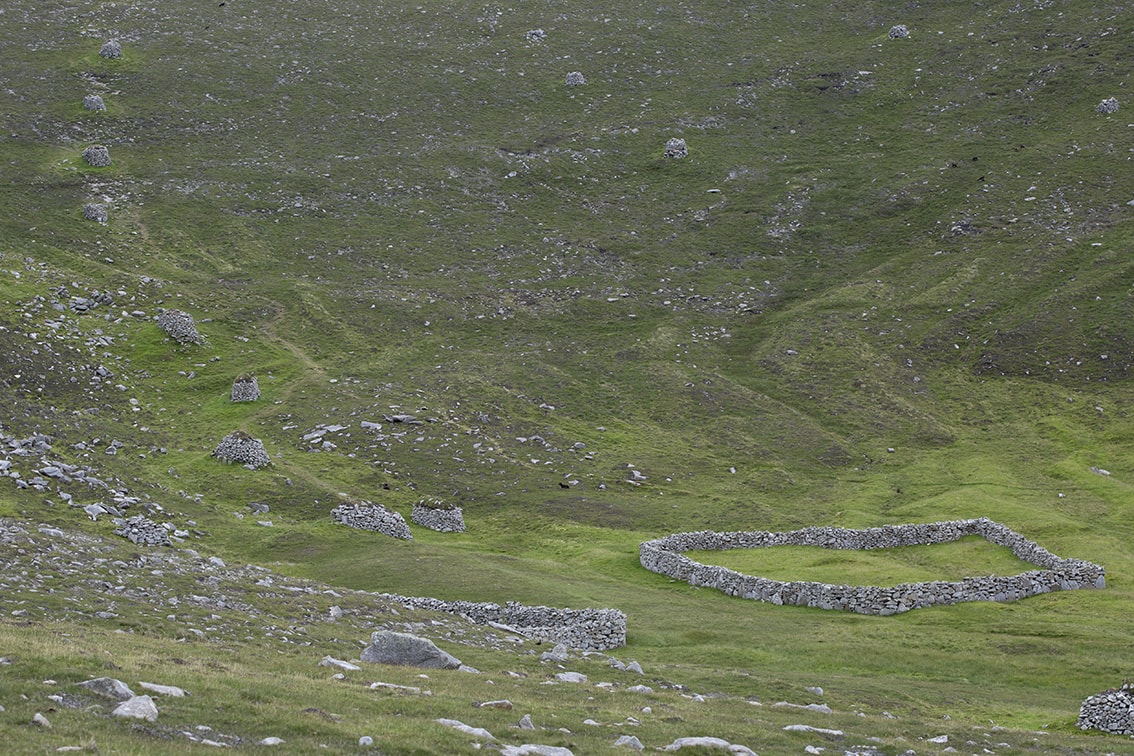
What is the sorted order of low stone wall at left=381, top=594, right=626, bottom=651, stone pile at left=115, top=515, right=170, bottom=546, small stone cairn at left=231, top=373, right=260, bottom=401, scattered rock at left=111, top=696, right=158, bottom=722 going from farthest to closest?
small stone cairn at left=231, top=373, right=260, bottom=401 < stone pile at left=115, top=515, right=170, bottom=546 < low stone wall at left=381, top=594, right=626, bottom=651 < scattered rock at left=111, top=696, right=158, bottom=722

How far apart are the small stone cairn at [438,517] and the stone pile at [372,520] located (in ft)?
10.6

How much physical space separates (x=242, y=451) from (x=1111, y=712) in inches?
1740

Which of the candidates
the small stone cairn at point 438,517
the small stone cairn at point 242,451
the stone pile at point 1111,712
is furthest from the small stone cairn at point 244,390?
the stone pile at point 1111,712

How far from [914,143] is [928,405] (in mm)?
39607

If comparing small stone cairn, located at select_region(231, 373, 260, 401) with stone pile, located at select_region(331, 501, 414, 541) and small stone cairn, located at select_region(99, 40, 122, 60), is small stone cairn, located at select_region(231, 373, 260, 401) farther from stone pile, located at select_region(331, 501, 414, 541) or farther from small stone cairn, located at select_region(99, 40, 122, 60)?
small stone cairn, located at select_region(99, 40, 122, 60)

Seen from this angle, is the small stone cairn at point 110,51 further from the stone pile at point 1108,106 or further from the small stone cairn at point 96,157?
the stone pile at point 1108,106

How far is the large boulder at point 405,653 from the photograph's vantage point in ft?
94.7

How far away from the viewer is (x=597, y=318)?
8675 cm

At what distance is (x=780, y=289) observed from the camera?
301ft

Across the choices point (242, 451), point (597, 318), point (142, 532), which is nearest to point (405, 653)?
point (142, 532)

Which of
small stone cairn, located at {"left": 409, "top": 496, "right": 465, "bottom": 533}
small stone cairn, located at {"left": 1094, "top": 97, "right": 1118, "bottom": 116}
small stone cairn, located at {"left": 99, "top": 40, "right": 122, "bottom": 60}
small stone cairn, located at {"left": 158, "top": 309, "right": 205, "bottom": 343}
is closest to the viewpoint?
small stone cairn, located at {"left": 409, "top": 496, "right": 465, "bottom": 533}

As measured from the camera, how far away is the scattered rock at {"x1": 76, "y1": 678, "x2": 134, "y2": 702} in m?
19.1

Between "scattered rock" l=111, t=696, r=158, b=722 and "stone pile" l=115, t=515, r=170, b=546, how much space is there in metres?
26.9

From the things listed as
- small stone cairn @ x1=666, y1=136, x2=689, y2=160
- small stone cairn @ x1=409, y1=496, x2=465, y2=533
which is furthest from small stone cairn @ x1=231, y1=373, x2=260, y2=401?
small stone cairn @ x1=666, y1=136, x2=689, y2=160
